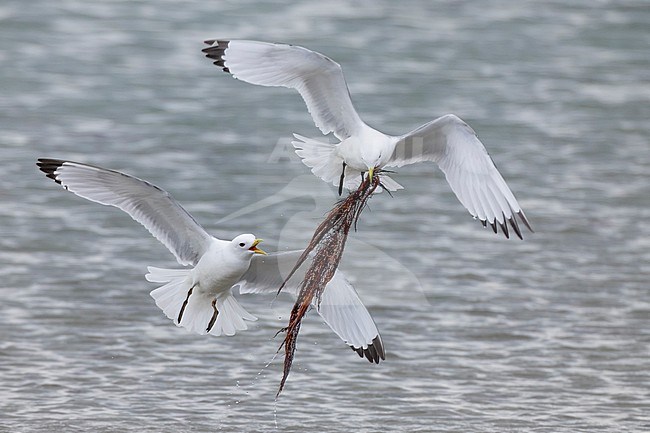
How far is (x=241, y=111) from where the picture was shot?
12625 millimetres

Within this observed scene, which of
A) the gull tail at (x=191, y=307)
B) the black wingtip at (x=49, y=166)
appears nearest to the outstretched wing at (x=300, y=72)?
the black wingtip at (x=49, y=166)

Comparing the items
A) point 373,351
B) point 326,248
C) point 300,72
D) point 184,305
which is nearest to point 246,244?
point 184,305

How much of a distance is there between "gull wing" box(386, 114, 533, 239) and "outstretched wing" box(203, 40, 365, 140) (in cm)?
26

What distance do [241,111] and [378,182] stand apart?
715 centimetres

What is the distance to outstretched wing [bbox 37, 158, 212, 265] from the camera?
5.95 m

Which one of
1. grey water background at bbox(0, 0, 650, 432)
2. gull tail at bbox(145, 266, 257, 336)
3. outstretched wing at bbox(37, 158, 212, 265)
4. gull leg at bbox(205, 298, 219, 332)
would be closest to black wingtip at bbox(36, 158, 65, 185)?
outstretched wing at bbox(37, 158, 212, 265)

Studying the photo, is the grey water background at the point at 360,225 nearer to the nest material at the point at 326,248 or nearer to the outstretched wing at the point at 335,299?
the outstretched wing at the point at 335,299

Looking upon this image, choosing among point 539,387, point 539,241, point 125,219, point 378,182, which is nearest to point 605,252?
point 539,241

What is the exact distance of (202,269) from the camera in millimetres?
6098

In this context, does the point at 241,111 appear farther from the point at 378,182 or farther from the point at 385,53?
the point at 378,182

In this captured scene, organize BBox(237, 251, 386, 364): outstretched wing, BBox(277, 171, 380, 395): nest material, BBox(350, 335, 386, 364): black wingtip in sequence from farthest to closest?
BBox(350, 335, 386, 364): black wingtip
BBox(237, 251, 386, 364): outstretched wing
BBox(277, 171, 380, 395): nest material

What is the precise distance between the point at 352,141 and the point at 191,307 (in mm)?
1065

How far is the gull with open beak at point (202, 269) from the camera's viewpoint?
600 cm

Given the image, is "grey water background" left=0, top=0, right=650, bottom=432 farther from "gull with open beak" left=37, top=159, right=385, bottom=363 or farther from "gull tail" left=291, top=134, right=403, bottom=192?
"gull tail" left=291, top=134, right=403, bottom=192
